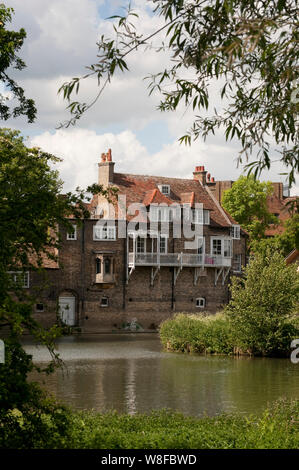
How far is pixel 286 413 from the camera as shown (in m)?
13.2

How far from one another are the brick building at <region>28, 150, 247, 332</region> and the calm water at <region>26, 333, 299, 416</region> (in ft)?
52.7

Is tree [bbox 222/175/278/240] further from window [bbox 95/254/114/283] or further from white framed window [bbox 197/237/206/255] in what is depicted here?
window [bbox 95/254/114/283]

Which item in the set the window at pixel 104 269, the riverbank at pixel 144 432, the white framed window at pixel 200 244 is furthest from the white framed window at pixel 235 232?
the riverbank at pixel 144 432

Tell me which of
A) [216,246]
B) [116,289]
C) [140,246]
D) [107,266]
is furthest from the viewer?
[216,246]

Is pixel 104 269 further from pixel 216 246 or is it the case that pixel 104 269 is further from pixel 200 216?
pixel 216 246

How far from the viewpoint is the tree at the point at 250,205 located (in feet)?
203

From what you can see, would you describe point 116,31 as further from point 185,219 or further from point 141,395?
point 185,219

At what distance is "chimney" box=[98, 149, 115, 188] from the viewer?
178ft

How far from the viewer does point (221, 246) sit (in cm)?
5722

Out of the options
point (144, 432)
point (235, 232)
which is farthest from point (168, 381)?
point (235, 232)

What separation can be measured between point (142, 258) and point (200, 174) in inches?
443

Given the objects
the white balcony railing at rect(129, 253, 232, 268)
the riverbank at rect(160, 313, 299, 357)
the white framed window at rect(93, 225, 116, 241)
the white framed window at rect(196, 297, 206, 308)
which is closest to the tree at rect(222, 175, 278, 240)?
the white balcony railing at rect(129, 253, 232, 268)
